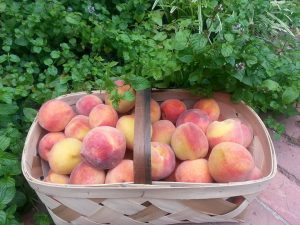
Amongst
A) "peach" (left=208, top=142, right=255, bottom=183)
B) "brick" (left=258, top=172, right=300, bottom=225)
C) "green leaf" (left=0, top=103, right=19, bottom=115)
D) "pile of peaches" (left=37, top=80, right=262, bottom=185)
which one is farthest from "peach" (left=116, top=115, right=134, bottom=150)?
"brick" (left=258, top=172, right=300, bottom=225)

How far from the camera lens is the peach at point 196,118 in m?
1.07

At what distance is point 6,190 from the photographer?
97 cm

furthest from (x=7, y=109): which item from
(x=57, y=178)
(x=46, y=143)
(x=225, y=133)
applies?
(x=225, y=133)

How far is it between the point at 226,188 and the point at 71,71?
2.22ft

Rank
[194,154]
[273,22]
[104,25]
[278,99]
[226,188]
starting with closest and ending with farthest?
Answer: 1. [226,188]
2. [194,154]
3. [278,99]
4. [104,25]
5. [273,22]

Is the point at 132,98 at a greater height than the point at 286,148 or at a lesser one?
greater

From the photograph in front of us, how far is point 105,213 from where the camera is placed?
946 mm

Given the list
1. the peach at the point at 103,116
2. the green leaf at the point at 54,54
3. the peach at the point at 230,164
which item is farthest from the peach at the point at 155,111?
the green leaf at the point at 54,54

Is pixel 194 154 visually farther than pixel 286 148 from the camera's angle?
No

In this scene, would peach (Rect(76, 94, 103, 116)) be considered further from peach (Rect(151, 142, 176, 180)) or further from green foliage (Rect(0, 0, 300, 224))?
peach (Rect(151, 142, 176, 180))

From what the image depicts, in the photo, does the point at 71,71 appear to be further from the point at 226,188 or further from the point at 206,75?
the point at 226,188

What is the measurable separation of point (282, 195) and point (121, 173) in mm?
529

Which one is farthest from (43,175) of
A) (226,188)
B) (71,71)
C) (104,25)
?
(104,25)

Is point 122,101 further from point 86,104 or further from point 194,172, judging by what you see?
point 194,172
